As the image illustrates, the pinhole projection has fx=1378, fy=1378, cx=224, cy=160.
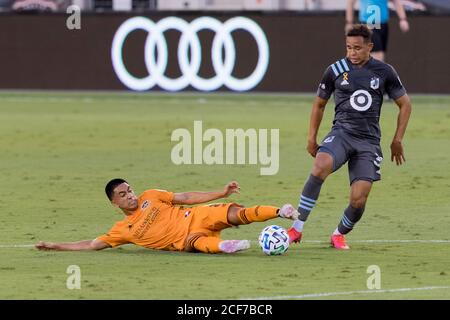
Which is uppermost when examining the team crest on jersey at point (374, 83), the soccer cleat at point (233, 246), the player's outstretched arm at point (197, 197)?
the team crest on jersey at point (374, 83)

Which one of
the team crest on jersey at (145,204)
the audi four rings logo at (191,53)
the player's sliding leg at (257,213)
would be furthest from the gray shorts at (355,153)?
the audi four rings logo at (191,53)

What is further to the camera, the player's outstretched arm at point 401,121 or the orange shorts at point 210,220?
the player's outstretched arm at point 401,121

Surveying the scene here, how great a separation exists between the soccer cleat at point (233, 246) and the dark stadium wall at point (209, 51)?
58.0ft

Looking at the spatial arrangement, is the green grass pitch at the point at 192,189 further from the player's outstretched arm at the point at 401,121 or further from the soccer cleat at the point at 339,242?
the player's outstretched arm at the point at 401,121

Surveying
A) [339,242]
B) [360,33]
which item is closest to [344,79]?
[360,33]

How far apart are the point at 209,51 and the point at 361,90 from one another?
17.7m

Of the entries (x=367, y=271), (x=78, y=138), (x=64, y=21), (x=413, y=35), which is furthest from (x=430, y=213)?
(x=64, y=21)

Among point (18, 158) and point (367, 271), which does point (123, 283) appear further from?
point (18, 158)

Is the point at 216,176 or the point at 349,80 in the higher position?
the point at 349,80

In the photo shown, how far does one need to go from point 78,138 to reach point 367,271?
43.3 feet

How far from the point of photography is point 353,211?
1325cm

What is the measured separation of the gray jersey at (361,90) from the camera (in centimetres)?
1327
